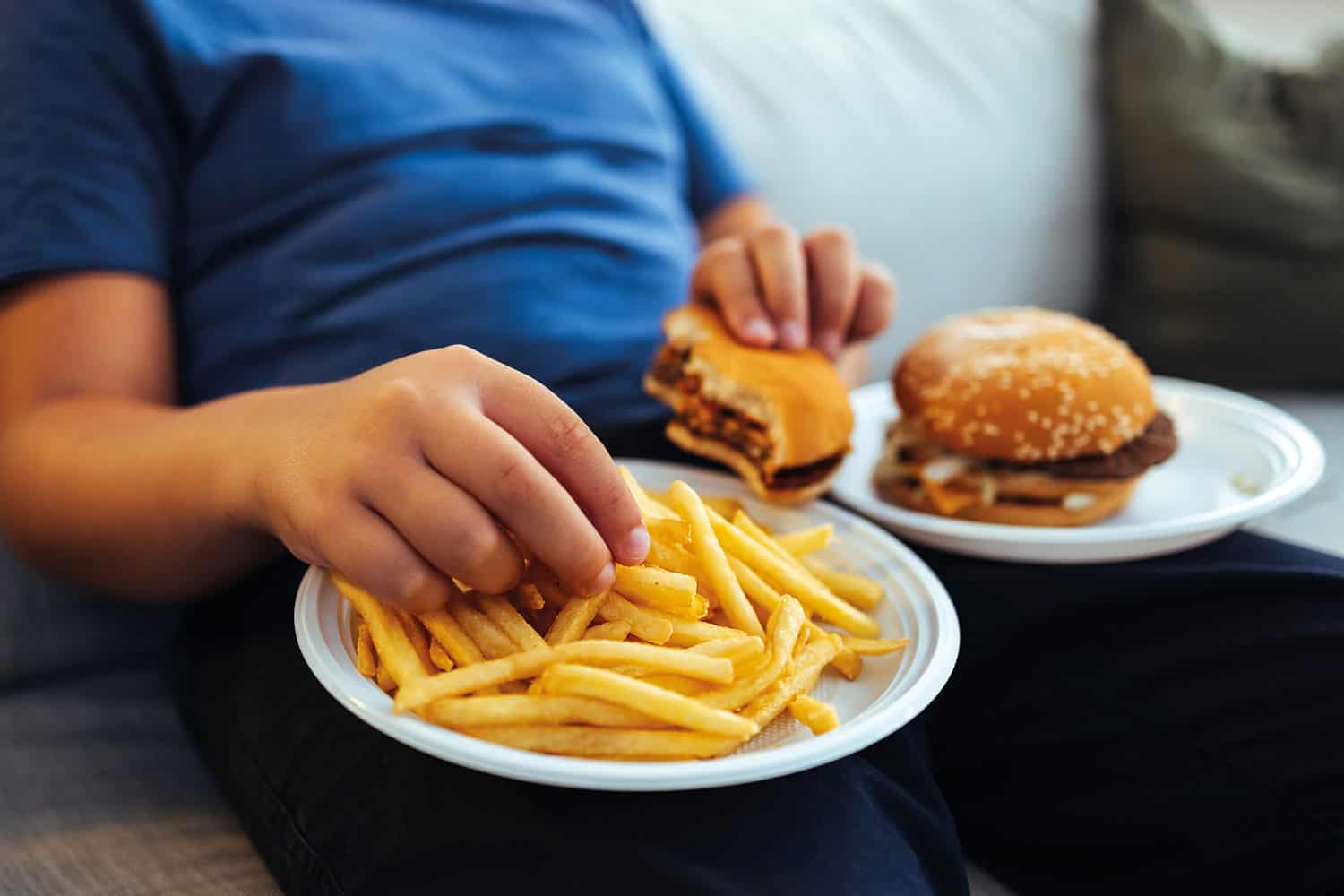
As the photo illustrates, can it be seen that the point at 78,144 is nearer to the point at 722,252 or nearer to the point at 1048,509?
the point at 722,252

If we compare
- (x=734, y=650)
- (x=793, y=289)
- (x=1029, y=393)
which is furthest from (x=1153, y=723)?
(x=793, y=289)

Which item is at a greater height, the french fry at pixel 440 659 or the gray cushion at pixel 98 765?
the french fry at pixel 440 659

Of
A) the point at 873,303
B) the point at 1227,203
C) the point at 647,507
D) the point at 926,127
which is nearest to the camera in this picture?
the point at 647,507

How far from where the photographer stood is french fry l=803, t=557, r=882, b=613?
107 centimetres

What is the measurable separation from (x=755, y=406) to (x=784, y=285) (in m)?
0.18

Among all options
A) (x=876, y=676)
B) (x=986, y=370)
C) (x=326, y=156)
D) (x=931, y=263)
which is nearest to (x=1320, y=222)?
(x=931, y=263)

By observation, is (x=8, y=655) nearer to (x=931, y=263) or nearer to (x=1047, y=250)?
(x=931, y=263)

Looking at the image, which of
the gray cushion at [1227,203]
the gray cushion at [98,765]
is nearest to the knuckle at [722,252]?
the gray cushion at [98,765]

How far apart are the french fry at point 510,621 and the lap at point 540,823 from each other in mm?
116

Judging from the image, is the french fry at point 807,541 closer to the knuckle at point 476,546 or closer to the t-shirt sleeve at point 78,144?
the knuckle at point 476,546

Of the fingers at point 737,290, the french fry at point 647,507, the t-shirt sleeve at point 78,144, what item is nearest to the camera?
the french fry at point 647,507

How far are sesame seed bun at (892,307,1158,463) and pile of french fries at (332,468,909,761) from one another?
47cm

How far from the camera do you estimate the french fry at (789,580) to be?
0.99 m

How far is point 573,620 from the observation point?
0.85m
